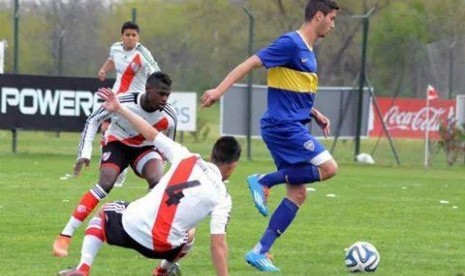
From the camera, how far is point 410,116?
27.1 m

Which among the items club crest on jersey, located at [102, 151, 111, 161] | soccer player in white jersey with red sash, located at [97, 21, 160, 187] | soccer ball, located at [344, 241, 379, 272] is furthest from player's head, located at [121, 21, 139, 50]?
soccer ball, located at [344, 241, 379, 272]

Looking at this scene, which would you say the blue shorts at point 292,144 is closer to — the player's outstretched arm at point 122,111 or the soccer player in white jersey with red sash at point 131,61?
the player's outstretched arm at point 122,111

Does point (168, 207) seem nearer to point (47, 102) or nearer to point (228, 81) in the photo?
point (228, 81)

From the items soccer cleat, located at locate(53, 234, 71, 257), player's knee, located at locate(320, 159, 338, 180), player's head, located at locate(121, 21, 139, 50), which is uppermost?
player's head, located at locate(121, 21, 139, 50)

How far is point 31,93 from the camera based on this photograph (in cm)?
2314

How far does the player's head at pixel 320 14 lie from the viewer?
32.5 feet

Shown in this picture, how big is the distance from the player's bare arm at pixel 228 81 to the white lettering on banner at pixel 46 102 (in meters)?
13.8

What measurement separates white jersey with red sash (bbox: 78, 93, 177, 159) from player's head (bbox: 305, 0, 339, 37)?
56.6 inches

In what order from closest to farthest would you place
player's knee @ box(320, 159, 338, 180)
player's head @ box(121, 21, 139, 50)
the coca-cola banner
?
1. player's knee @ box(320, 159, 338, 180)
2. player's head @ box(121, 21, 139, 50)
3. the coca-cola banner

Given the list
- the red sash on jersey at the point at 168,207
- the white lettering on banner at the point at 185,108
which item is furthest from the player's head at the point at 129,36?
the white lettering on banner at the point at 185,108

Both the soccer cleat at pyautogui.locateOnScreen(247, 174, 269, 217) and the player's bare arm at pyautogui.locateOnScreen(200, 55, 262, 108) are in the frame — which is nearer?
the player's bare arm at pyautogui.locateOnScreen(200, 55, 262, 108)

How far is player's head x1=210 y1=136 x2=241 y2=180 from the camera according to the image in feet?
25.1

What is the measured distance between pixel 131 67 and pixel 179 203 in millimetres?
7237

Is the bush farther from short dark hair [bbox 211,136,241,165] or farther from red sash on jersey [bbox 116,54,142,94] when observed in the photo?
short dark hair [bbox 211,136,241,165]
